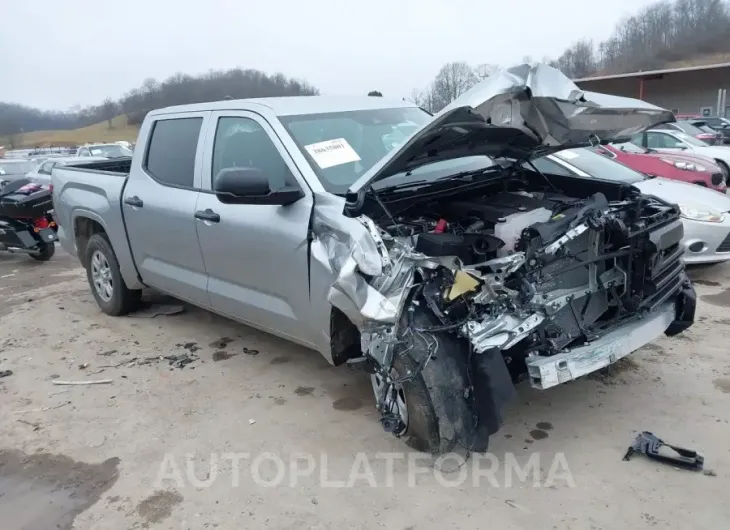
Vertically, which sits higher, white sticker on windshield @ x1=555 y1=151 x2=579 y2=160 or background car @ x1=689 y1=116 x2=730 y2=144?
white sticker on windshield @ x1=555 y1=151 x2=579 y2=160

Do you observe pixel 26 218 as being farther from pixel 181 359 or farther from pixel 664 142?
pixel 664 142

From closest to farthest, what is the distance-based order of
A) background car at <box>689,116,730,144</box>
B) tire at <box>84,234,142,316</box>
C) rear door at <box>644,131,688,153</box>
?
tire at <box>84,234,142,316</box> → rear door at <box>644,131,688,153</box> → background car at <box>689,116,730,144</box>

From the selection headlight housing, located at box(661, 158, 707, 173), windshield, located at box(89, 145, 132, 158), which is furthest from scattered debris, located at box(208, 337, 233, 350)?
windshield, located at box(89, 145, 132, 158)

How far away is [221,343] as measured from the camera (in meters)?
5.04

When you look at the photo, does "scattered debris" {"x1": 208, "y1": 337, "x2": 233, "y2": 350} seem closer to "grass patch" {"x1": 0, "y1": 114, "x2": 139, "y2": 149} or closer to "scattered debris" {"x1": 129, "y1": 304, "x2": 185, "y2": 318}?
"scattered debris" {"x1": 129, "y1": 304, "x2": 185, "y2": 318}

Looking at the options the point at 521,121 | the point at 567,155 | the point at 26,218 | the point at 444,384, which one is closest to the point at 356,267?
the point at 444,384

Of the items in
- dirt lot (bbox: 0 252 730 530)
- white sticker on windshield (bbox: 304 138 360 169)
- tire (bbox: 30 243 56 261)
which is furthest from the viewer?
tire (bbox: 30 243 56 261)

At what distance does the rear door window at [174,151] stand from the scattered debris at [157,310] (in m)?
1.53

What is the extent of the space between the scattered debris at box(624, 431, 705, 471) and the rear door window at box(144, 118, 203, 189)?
3.32m

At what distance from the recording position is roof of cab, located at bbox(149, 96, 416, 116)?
407 centimetres

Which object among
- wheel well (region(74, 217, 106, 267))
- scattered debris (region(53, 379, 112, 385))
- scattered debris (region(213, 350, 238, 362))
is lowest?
scattered debris (region(213, 350, 238, 362))

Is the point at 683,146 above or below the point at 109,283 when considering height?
below

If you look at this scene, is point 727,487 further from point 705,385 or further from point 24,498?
point 24,498

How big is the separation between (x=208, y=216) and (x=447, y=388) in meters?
2.11
